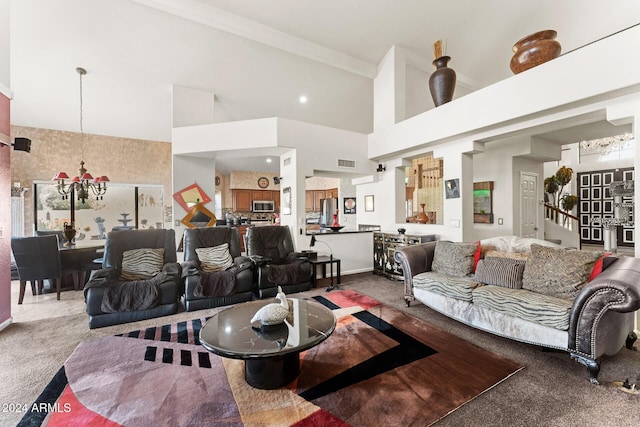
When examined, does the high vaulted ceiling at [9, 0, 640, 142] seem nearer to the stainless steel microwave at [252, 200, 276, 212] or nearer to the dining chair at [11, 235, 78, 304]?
the dining chair at [11, 235, 78, 304]

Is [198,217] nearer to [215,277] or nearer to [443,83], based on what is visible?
[215,277]

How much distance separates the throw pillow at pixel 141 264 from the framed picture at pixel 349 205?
5637mm

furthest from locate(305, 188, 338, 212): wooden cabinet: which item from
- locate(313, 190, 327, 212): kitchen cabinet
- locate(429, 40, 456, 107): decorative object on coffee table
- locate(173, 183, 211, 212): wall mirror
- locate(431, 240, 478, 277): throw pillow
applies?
locate(431, 240, 478, 277): throw pillow

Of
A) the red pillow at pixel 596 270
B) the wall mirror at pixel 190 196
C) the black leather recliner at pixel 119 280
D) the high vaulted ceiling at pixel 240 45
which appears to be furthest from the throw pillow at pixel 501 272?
the wall mirror at pixel 190 196

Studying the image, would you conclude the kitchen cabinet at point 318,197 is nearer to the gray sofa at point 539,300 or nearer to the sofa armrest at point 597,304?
the gray sofa at point 539,300

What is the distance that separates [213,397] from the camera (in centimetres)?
187

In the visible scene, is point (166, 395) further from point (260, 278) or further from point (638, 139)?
point (638, 139)

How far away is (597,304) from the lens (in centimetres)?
204

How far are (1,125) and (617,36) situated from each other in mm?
6625

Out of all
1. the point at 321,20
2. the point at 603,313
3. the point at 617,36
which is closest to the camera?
the point at 603,313

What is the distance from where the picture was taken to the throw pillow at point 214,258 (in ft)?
13.0

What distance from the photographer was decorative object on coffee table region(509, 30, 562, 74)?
130 inches

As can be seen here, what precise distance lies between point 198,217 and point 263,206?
16.5 ft

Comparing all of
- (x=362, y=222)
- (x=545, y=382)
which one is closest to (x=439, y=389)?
(x=545, y=382)
